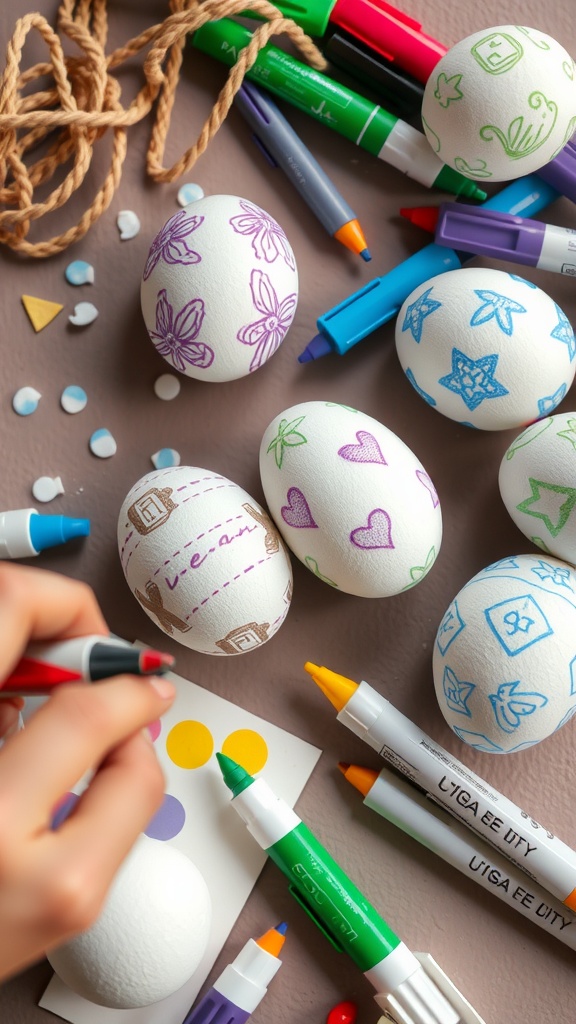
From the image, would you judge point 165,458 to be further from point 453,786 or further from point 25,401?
point 453,786

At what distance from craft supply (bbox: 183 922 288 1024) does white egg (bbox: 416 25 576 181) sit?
632mm

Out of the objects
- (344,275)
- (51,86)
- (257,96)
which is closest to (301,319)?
(344,275)

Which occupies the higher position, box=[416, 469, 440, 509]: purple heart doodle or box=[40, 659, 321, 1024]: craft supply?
box=[416, 469, 440, 509]: purple heart doodle

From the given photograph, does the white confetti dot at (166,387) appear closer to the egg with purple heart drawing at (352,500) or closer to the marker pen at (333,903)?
the egg with purple heart drawing at (352,500)

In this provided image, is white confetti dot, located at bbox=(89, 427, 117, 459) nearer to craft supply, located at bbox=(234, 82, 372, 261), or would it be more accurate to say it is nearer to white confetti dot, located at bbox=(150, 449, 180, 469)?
white confetti dot, located at bbox=(150, 449, 180, 469)

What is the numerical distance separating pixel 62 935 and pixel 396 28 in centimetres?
71

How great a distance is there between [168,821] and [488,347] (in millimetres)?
453

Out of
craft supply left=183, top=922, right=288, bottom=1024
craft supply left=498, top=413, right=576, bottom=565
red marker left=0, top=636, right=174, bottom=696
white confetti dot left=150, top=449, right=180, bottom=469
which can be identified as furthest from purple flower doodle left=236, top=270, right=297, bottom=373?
craft supply left=183, top=922, right=288, bottom=1024

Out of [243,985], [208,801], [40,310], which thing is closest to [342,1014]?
[243,985]

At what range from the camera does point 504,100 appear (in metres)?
0.62

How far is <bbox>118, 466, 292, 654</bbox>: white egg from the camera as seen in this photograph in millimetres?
602

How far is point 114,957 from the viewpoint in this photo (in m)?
0.59

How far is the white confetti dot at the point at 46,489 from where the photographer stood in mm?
721

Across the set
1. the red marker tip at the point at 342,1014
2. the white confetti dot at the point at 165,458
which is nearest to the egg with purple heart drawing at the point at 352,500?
the white confetti dot at the point at 165,458
